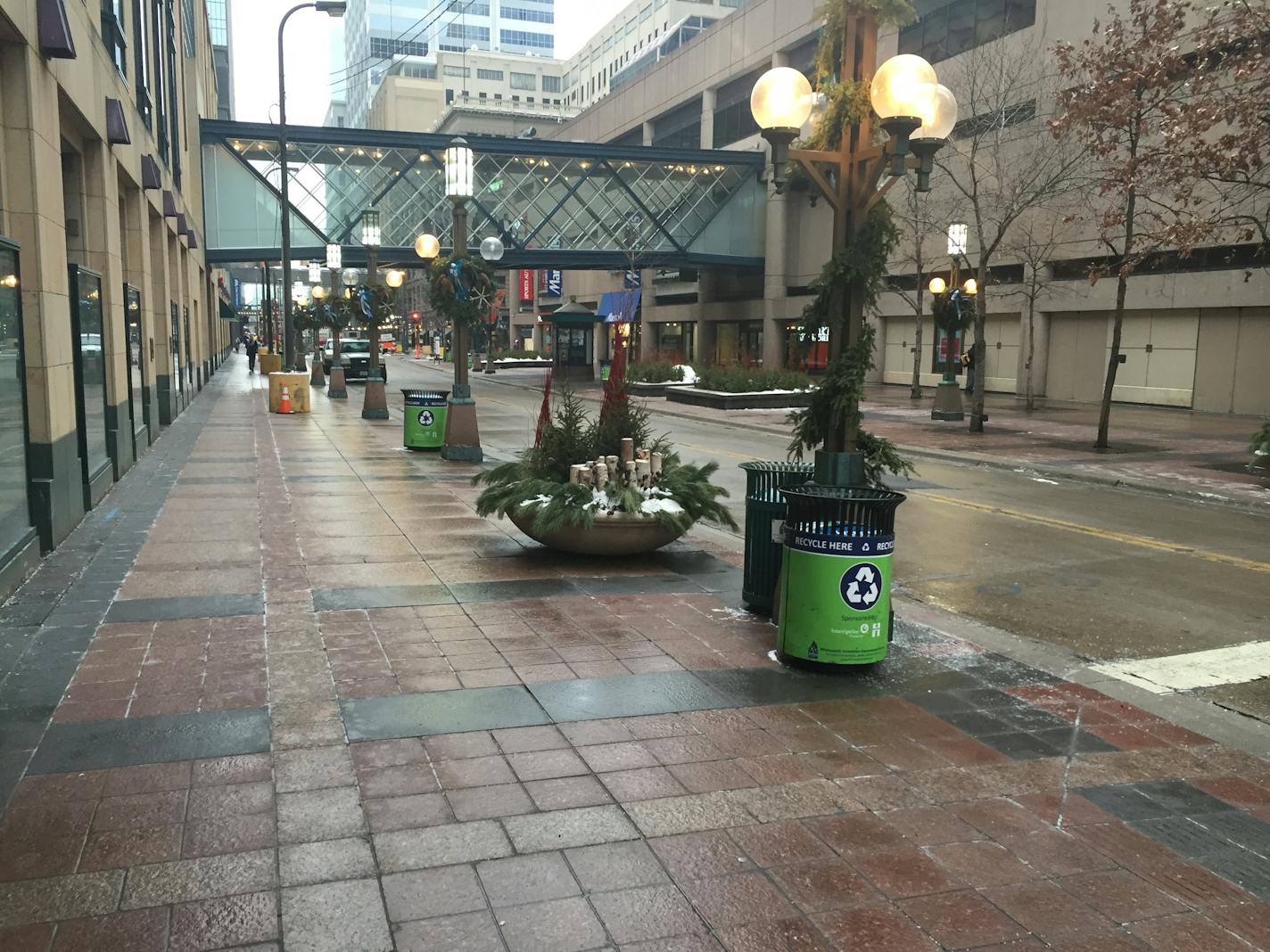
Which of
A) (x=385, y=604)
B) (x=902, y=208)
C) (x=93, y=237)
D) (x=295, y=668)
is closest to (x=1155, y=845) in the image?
(x=295, y=668)

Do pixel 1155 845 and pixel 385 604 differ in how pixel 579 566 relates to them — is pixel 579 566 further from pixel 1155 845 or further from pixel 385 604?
pixel 1155 845

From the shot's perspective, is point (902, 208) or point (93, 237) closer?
point (93, 237)

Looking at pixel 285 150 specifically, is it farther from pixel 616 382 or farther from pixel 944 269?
pixel 944 269

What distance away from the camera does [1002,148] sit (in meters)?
32.5

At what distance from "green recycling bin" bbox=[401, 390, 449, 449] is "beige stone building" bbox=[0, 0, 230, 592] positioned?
4.11 metres

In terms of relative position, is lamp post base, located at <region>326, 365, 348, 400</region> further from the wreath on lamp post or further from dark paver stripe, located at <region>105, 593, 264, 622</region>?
dark paver stripe, located at <region>105, 593, 264, 622</region>

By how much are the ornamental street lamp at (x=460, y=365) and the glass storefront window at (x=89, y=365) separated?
16.8 ft

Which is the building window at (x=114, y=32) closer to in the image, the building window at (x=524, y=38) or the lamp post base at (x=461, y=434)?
the lamp post base at (x=461, y=434)

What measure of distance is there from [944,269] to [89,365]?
110 feet

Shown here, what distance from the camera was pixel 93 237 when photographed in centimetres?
1315

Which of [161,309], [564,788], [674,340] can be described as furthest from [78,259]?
[674,340]

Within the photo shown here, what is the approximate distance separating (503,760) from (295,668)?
1830 millimetres

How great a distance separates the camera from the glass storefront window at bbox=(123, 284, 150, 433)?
598 inches

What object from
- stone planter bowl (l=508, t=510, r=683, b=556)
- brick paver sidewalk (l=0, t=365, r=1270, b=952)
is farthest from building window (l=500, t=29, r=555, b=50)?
brick paver sidewalk (l=0, t=365, r=1270, b=952)
